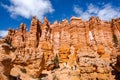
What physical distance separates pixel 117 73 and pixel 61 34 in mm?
43840

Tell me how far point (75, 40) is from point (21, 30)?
68.6 ft

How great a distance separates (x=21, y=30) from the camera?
7956 cm

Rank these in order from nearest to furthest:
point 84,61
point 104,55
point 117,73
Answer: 1. point 117,73
2. point 84,61
3. point 104,55

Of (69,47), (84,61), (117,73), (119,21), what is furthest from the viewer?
(119,21)

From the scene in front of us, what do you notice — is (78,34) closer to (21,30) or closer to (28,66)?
(21,30)

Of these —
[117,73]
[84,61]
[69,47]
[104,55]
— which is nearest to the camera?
[117,73]

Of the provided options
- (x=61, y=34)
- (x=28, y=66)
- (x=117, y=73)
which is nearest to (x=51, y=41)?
(x=61, y=34)

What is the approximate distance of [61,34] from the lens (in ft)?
267

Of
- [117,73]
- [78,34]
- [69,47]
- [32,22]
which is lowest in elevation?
[117,73]

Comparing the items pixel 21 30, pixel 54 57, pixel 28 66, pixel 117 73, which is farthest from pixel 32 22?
pixel 117 73

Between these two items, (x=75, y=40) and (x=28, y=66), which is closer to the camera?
(x=28, y=66)

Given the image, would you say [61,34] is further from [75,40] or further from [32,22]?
[32,22]

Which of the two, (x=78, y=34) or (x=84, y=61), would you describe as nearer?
(x=84, y=61)

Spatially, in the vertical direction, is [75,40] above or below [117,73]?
above
